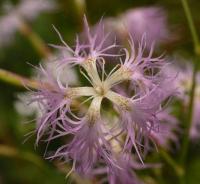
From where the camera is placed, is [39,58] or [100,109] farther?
[39,58]

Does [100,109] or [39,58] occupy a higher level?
[39,58]

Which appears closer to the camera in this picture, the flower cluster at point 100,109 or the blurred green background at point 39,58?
the flower cluster at point 100,109

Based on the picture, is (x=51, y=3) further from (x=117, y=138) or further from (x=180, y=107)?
(x=117, y=138)

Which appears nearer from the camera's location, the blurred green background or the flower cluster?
the flower cluster
